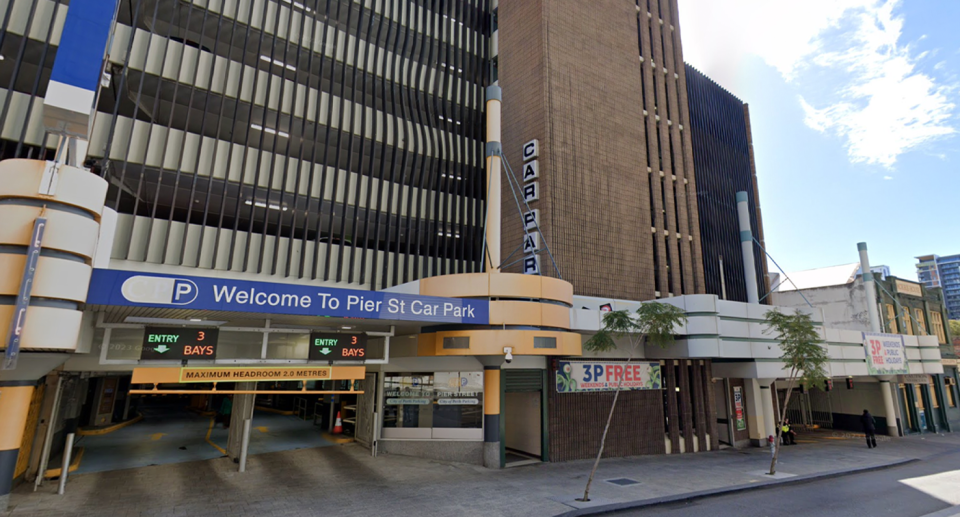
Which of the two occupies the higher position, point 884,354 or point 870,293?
point 870,293

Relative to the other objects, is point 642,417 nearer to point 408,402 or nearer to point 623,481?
point 623,481

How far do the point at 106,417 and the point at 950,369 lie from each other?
59.5 meters

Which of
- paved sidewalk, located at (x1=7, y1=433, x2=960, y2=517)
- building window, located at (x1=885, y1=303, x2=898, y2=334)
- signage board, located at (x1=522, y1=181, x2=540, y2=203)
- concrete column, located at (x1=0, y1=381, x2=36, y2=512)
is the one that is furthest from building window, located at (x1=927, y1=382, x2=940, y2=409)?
concrete column, located at (x1=0, y1=381, x2=36, y2=512)

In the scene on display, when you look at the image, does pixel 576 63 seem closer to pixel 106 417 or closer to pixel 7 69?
pixel 7 69

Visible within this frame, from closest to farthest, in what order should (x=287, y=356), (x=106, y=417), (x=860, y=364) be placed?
(x=287, y=356) < (x=106, y=417) < (x=860, y=364)

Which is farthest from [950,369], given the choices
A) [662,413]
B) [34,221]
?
[34,221]

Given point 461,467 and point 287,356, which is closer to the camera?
point 287,356

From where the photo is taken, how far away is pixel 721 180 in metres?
37.2

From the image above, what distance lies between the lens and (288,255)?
21.5 metres

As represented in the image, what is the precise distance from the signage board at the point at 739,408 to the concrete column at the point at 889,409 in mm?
13909

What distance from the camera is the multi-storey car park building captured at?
11594 mm

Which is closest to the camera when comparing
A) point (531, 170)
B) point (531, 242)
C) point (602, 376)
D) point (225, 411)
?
point (602, 376)

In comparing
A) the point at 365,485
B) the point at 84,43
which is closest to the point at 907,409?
the point at 365,485

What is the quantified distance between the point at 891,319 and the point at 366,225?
39.2 meters
